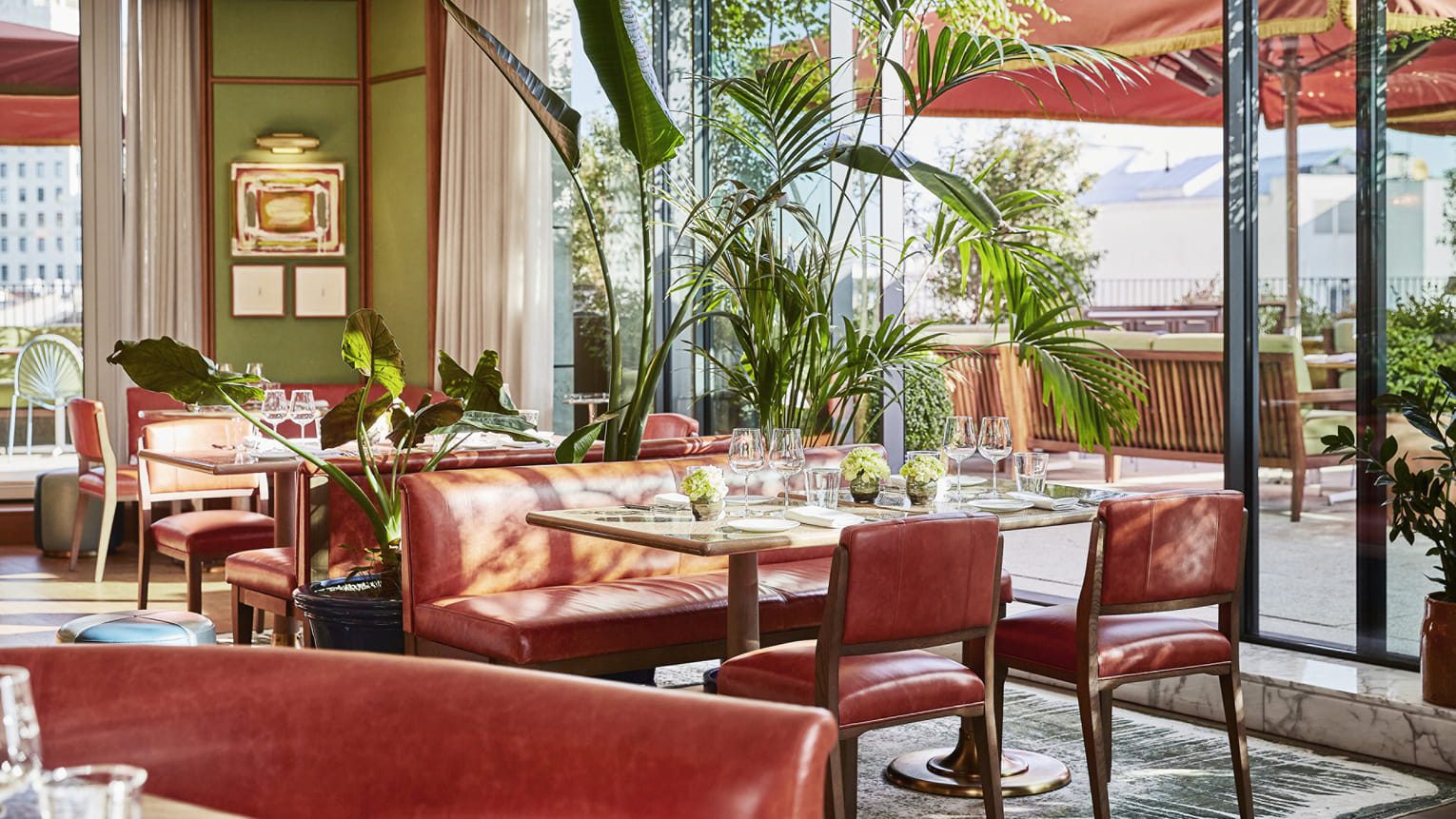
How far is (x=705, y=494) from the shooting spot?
3904 millimetres

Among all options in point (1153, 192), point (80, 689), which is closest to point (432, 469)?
point (80, 689)

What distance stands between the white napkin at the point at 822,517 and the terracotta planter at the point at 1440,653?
183 centimetres

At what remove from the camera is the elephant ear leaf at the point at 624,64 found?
4832mm

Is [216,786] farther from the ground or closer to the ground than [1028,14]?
closer to the ground

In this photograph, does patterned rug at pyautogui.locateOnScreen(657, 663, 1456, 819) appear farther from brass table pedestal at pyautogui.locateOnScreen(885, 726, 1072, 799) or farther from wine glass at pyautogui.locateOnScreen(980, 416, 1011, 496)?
wine glass at pyautogui.locateOnScreen(980, 416, 1011, 496)

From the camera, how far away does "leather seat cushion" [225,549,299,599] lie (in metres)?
5.25

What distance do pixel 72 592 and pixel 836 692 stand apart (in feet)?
18.0

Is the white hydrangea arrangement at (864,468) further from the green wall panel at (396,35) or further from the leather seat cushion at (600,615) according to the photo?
the green wall panel at (396,35)

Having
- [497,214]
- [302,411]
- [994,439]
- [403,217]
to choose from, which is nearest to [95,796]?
[994,439]

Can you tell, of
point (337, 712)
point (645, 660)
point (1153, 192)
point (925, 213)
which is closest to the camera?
point (337, 712)

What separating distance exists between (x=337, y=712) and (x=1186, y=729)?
3.79 m

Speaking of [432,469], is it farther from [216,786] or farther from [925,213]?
[925,213]

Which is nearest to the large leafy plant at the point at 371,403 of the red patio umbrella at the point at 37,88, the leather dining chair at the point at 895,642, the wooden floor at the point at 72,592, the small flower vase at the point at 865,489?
the small flower vase at the point at 865,489

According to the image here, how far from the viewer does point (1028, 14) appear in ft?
31.5
